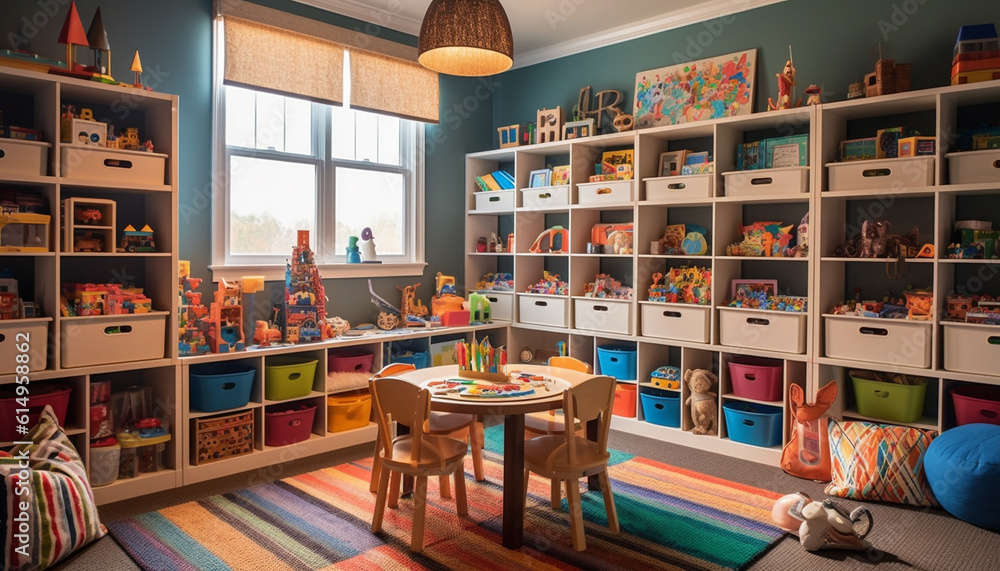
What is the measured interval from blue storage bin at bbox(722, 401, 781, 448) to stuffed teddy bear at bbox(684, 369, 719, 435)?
0.29 feet

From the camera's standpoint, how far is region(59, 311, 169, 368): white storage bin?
10.5 feet

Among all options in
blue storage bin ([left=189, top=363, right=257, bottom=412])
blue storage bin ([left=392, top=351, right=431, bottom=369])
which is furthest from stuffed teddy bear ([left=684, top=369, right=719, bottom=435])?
blue storage bin ([left=189, top=363, right=257, bottom=412])

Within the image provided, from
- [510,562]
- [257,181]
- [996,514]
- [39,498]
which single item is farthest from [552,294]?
[39,498]

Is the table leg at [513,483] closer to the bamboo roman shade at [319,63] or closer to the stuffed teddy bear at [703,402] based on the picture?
the stuffed teddy bear at [703,402]

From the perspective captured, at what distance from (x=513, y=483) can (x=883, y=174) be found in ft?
8.37

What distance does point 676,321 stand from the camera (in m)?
4.38

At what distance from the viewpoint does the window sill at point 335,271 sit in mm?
4145

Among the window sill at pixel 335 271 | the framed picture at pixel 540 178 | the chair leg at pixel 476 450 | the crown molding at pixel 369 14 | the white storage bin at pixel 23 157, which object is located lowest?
the chair leg at pixel 476 450

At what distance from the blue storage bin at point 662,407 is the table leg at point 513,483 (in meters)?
1.92

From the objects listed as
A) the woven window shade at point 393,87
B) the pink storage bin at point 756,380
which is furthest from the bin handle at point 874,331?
the woven window shade at point 393,87

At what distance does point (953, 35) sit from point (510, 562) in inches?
140

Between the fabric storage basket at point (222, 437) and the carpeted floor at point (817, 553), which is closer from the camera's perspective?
the carpeted floor at point (817, 553)

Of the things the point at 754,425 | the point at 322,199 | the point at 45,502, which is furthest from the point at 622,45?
the point at 45,502

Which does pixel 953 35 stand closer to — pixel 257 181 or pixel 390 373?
pixel 390 373
